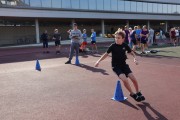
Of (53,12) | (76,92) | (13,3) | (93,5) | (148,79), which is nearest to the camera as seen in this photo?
(76,92)

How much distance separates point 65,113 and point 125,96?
76.0 inches

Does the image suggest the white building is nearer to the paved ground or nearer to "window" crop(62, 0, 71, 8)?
"window" crop(62, 0, 71, 8)

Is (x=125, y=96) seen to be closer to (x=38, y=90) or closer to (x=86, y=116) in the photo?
(x=86, y=116)

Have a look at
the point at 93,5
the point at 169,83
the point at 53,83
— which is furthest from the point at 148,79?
the point at 93,5

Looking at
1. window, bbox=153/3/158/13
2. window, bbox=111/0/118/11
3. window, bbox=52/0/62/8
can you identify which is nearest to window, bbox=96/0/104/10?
window, bbox=111/0/118/11

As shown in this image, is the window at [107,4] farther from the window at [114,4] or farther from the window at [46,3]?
the window at [46,3]

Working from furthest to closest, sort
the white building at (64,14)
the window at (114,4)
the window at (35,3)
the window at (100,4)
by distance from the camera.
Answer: the window at (114,4)
the window at (100,4)
the window at (35,3)
the white building at (64,14)

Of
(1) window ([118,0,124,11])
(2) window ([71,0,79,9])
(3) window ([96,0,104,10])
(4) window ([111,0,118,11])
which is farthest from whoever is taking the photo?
(1) window ([118,0,124,11])

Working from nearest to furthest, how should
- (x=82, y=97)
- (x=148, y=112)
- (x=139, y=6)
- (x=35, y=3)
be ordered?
(x=148, y=112) → (x=82, y=97) → (x=35, y=3) → (x=139, y=6)

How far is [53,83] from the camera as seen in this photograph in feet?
28.8

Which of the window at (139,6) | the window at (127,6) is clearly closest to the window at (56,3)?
the window at (127,6)

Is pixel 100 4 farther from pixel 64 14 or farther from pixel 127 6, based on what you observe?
pixel 64 14

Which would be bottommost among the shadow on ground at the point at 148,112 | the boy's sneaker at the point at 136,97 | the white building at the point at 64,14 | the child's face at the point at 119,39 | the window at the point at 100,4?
the shadow on ground at the point at 148,112

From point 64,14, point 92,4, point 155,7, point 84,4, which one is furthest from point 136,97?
point 155,7
